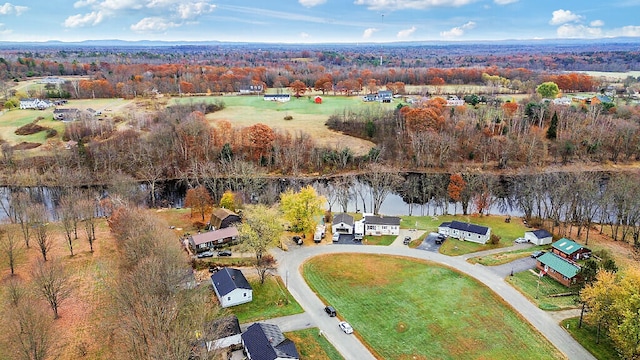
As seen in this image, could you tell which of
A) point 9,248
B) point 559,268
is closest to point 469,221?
point 559,268

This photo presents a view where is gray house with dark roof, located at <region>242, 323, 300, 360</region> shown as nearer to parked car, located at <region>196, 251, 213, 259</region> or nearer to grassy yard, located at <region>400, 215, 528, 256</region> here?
parked car, located at <region>196, 251, 213, 259</region>

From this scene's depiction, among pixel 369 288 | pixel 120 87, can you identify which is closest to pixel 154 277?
pixel 369 288

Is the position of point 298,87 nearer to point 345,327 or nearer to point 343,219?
point 343,219

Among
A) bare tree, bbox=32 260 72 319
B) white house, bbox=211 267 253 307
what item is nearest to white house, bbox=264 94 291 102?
white house, bbox=211 267 253 307

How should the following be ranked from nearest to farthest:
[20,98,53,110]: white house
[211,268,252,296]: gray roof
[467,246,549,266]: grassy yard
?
1. [211,268,252,296]: gray roof
2. [467,246,549,266]: grassy yard
3. [20,98,53,110]: white house

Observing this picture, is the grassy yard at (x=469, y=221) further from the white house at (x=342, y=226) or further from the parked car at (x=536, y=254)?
the white house at (x=342, y=226)

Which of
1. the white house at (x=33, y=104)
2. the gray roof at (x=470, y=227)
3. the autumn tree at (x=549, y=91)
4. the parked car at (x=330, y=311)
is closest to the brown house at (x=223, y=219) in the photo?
the parked car at (x=330, y=311)
